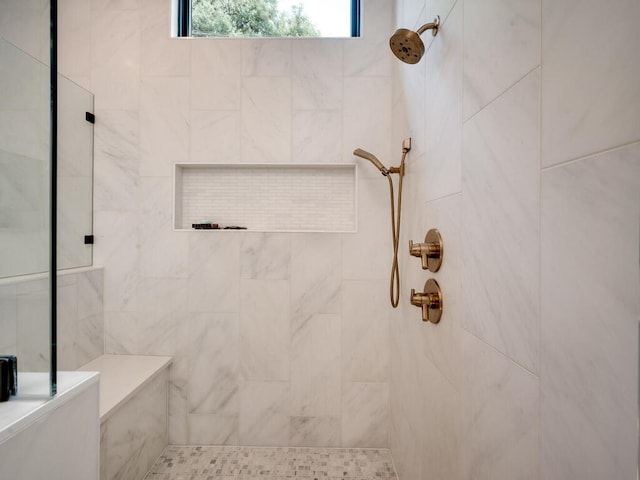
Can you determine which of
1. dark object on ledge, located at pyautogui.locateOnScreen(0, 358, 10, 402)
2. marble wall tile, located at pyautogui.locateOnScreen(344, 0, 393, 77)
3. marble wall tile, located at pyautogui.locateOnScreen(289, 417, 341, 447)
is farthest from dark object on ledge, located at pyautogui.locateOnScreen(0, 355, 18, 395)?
marble wall tile, located at pyautogui.locateOnScreen(344, 0, 393, 77)

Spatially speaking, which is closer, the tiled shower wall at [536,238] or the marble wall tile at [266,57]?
the tiled shower wall at [536,238]

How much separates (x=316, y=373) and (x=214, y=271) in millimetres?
823

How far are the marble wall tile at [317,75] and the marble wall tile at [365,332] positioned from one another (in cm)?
105

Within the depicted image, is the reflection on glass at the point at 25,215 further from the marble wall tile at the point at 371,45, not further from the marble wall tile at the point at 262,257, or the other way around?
the marble wall tile at the point at 371,45

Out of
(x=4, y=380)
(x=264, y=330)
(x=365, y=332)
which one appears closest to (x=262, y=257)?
(x=264, y=330)

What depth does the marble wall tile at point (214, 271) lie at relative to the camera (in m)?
1.98

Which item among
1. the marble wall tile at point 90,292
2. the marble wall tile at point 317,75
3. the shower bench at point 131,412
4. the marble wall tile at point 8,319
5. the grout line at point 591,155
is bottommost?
the shower bench at point 131,412

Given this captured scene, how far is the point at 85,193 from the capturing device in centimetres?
197

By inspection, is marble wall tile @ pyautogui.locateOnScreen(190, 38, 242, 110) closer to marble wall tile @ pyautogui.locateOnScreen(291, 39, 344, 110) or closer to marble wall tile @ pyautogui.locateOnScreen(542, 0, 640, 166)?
marble wall tile @ pyautogui.locateOnScreen(291, 39, 344, 110)

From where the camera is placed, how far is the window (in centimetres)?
212

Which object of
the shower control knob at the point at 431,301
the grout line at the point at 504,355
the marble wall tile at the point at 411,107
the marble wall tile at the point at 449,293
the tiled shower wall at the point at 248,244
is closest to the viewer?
the grout line at the point at 504,355

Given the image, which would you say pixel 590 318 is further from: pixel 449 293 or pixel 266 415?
pixel 266 415

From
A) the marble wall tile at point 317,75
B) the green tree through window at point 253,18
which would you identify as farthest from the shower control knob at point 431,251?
the green tree through window at point 253,18

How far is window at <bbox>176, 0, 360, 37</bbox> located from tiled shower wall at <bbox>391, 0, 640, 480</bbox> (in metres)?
1.13
